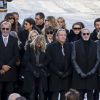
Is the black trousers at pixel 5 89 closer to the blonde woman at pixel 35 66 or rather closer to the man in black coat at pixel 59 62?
the blonde woman at pixel 35 66

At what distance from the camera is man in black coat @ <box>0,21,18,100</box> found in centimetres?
1112

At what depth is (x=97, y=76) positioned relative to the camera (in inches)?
448

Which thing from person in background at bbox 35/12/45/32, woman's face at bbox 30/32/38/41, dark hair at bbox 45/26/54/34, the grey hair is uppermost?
person in background at bbox 35/12/45/32

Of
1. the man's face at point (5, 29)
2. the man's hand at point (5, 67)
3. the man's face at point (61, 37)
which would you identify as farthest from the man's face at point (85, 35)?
the man's hand at point (5, 67)

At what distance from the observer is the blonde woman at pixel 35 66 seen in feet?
36.0

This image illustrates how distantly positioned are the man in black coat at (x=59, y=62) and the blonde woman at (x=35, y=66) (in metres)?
0.20

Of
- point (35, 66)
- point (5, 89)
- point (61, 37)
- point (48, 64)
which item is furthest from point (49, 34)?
point (5, 89)

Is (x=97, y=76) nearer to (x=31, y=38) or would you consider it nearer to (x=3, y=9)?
(x=31, y=38)

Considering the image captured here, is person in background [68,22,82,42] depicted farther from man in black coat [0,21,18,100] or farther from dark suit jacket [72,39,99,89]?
man in black coat [0,21,18,100]

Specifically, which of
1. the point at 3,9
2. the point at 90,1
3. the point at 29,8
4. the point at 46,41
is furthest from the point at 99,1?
the point at 46,41

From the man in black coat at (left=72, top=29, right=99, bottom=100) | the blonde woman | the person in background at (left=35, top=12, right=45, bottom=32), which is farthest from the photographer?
the person in background at (left=35, top=12, right=45, bottom=32)

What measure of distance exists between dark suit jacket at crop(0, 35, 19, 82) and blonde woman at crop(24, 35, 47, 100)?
28 centimetres

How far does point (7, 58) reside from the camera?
11156 millimetres

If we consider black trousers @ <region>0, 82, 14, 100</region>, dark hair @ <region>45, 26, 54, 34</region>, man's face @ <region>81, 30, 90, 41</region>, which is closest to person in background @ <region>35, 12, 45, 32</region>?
dark hair @ <region>45, 26, 54, 34</region>
